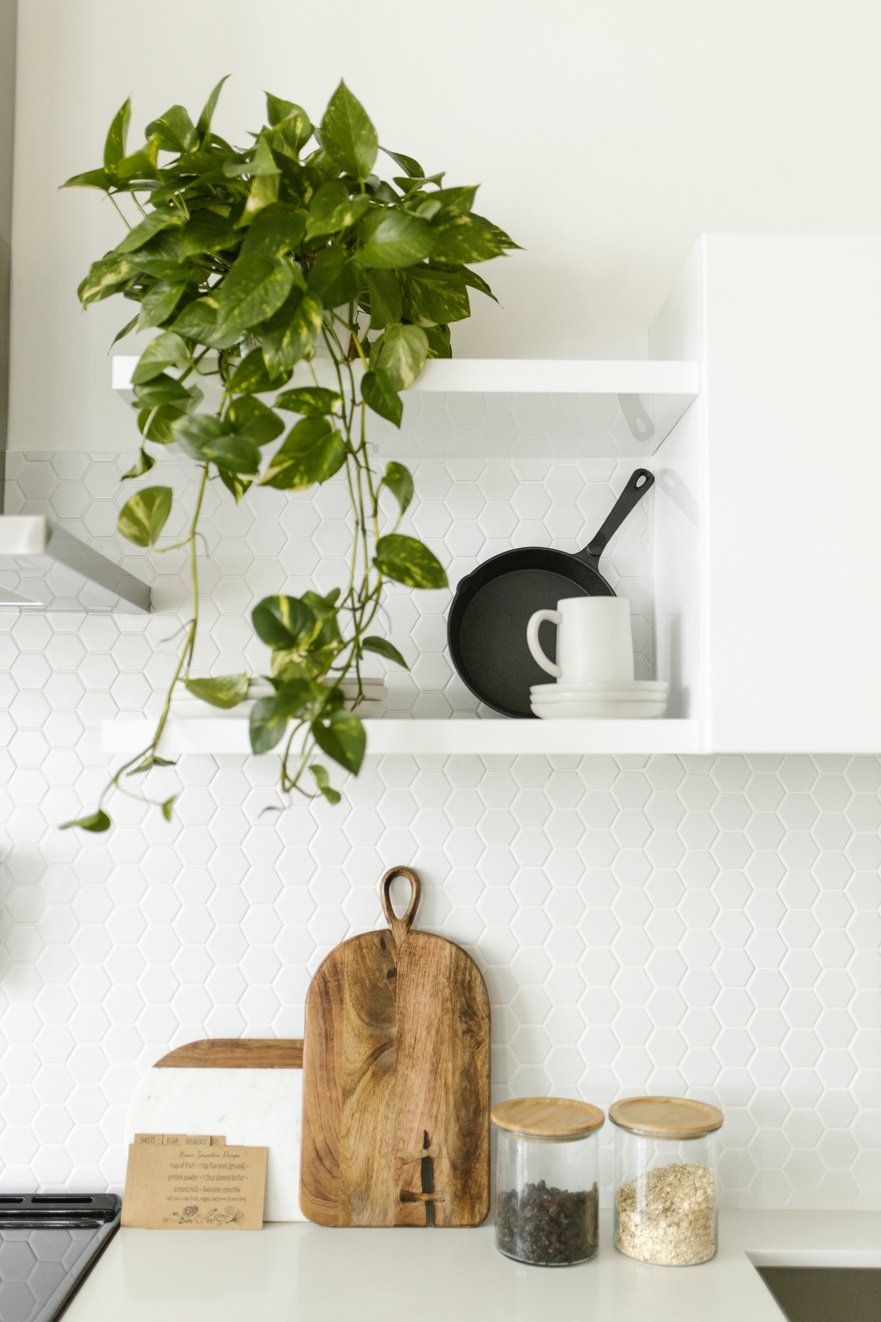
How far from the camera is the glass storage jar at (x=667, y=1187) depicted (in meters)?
1.33

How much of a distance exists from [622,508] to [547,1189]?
88 cm

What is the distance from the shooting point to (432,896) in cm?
152

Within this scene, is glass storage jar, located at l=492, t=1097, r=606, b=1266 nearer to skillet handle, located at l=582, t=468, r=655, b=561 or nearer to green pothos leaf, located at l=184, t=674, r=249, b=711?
green pothos leaf, located at l=184, t=674, r=249, b=711

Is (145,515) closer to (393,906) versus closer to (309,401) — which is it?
(309,401)

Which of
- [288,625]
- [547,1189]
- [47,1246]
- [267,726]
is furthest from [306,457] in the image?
[47,1246]

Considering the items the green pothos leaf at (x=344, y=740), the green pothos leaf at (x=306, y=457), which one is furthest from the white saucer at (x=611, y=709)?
the green pothos leaf at (x=306, y=457)

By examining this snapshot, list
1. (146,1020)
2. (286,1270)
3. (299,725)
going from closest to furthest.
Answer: (299,725)
(286,1270)
(146,1020)

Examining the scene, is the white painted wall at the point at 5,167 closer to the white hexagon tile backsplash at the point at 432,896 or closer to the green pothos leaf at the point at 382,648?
the white hexagon tile backsplash at the point at 432,896

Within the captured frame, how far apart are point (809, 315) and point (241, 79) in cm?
90

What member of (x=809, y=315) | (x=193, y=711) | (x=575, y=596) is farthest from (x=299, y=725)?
(x=809, y=315)

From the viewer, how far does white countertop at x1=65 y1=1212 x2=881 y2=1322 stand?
1.22 m

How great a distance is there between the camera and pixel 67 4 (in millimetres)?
1592

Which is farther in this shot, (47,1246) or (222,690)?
(47,1246)

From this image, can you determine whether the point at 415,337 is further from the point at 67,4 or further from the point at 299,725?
the point at 67,4
